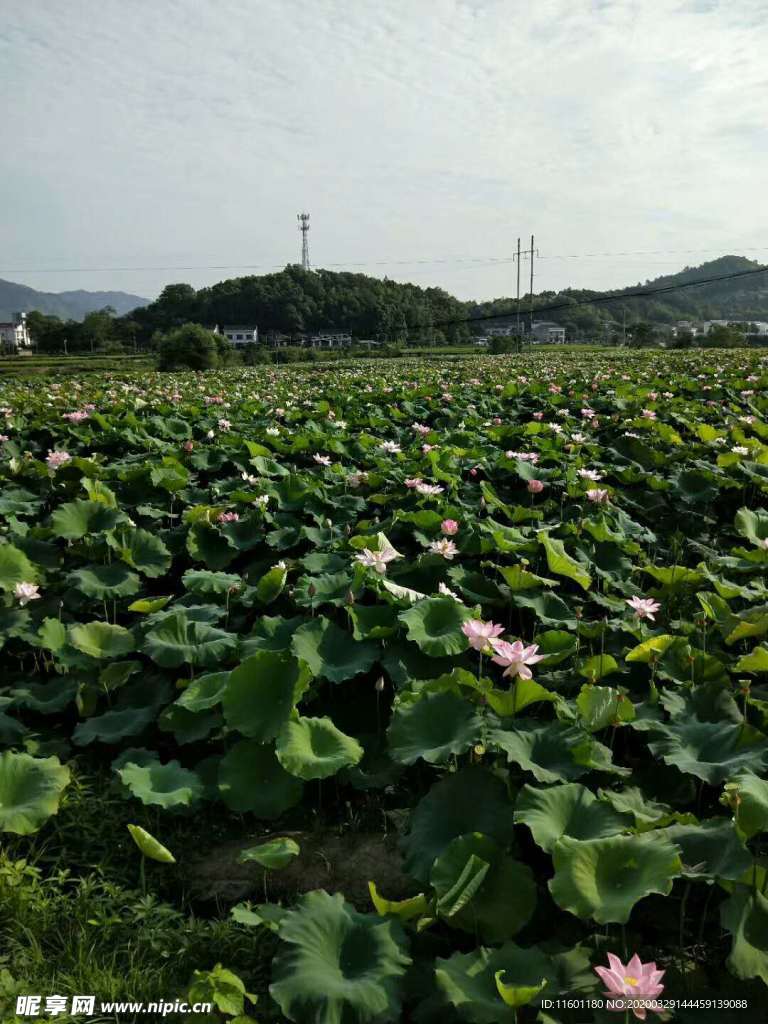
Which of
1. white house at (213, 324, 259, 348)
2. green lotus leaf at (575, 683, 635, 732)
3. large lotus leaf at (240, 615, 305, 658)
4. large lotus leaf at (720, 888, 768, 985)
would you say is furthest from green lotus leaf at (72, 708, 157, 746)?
white house at (213, 324, 259, 348)

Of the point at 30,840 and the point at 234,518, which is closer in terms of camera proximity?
the point at 30,840

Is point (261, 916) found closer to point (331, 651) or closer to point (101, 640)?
point (331, 651)

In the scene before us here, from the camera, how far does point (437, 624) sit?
2441mm

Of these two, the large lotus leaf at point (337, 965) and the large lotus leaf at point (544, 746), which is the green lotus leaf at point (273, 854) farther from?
the large lotus leaf at point (544, 746)

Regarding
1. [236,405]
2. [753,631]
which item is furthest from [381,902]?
[236,405]

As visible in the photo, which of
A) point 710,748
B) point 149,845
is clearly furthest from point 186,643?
point 710,748

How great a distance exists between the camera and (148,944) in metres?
1.63

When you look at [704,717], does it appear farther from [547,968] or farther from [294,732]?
[294,732]

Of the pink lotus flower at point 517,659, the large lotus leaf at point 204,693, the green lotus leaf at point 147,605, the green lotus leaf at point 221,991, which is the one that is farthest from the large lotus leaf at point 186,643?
the green lotus leaf at point 221,991

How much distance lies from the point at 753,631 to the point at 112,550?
8.98 feet

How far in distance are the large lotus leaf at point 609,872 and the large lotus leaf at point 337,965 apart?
0.36 meters

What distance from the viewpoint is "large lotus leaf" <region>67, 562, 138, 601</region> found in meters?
2.95

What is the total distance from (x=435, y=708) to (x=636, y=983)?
86 centimetres

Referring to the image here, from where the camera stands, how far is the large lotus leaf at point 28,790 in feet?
5.98
